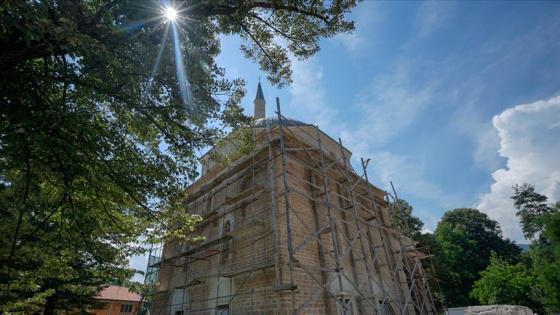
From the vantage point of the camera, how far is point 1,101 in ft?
14.4

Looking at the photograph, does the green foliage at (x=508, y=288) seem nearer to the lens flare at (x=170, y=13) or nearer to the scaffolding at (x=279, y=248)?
the scaffolding at (x=279, y=248)

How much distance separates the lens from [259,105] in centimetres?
2102

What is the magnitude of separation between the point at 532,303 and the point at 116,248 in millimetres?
30385

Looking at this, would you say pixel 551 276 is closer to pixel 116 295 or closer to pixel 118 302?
pixel 118 302

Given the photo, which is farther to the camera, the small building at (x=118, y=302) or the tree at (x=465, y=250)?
the tree at (x=465, y=250)

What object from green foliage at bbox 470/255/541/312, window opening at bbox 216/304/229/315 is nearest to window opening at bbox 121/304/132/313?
window opening at bbox 216/304/229/315

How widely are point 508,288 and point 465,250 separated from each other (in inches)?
405

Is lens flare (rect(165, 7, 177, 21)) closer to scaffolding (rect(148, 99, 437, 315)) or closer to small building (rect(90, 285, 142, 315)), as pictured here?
scaffolding (rect(148, 99, 437, 315))

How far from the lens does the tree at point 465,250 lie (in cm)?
2922

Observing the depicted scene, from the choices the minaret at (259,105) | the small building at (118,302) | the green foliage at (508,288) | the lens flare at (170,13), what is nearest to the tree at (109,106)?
the lens flare at (170,13)

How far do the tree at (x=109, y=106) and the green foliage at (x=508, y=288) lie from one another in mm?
26940

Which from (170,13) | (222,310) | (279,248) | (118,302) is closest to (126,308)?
(118,302)

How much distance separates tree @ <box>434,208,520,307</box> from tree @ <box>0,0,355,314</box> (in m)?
29.9

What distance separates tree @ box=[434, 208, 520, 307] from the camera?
95.9 feet
